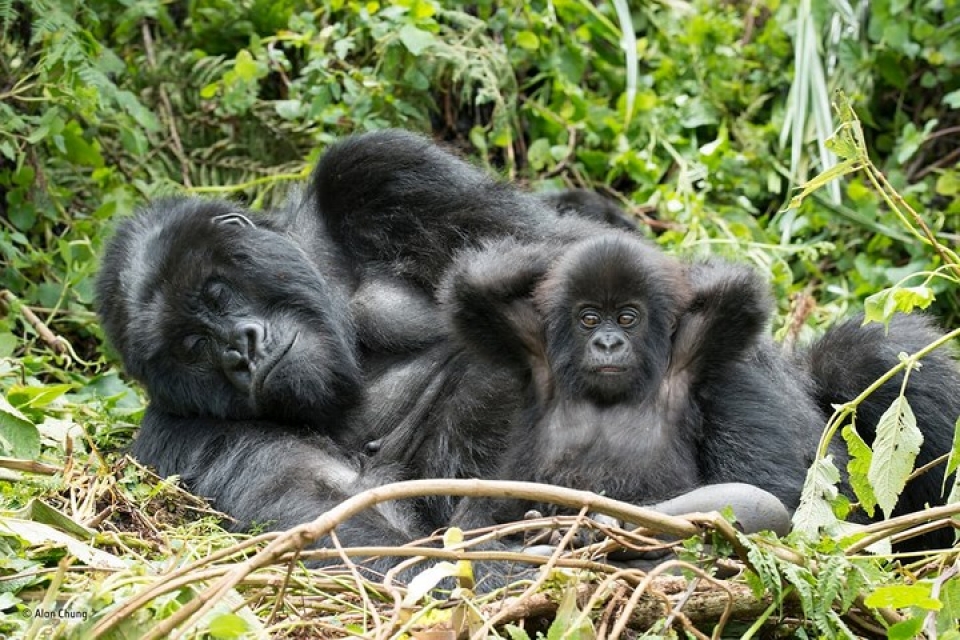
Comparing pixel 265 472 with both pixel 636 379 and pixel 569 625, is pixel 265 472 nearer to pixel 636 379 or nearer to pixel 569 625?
pixel 636 379

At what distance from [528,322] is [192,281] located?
95cm

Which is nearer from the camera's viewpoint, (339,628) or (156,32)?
(339,628)

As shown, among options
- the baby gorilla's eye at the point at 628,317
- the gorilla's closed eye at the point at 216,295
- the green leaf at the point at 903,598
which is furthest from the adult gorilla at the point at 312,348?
the green leaf at the point at 903,598

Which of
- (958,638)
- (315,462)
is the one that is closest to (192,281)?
(315,462)

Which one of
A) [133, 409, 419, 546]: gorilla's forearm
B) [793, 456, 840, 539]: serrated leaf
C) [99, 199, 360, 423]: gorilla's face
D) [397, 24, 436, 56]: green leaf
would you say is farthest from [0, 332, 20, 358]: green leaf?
[793, 456, 840, 539]: serrated leaf

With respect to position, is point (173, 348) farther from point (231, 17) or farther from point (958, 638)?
point (231, 17)

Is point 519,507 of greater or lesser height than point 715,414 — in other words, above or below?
below

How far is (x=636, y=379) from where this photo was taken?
347 centimetres

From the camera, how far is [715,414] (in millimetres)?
3547

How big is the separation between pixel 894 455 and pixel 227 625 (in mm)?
1443

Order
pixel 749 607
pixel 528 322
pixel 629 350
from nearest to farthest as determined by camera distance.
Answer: pixel 749 607, pixel 629 350, pixel 528 322

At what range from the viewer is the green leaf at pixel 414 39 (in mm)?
5453

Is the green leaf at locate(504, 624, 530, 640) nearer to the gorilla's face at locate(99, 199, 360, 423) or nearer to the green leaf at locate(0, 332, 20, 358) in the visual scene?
the gorilla's face at locate(99, 199, 360, 423)

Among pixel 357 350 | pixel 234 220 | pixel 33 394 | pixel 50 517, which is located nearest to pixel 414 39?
pixel 234 220
